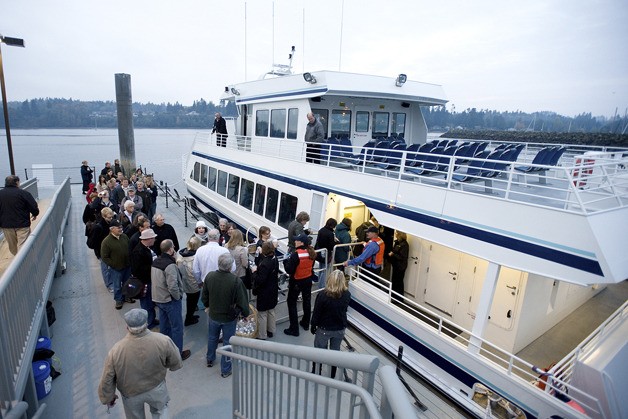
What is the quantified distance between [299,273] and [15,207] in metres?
6.08

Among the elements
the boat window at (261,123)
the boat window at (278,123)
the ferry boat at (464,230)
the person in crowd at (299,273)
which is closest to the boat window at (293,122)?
the ferry boat at (464,230)

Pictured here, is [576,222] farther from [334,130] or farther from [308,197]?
[334,130]

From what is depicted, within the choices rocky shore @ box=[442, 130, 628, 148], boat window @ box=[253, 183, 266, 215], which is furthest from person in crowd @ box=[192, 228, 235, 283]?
rocky shore @ box=[442, 130, 628, 148]

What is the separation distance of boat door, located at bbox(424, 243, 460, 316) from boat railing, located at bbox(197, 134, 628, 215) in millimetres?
1427

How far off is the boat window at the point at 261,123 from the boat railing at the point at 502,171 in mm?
460

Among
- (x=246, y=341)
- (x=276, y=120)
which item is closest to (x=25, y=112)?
(x=276, y=120)

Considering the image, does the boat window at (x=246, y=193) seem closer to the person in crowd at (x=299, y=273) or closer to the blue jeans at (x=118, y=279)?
the blue jeans at (x=118, y=279)

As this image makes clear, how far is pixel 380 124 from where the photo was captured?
11594 mm

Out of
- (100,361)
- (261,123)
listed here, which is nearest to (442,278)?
(100,361)

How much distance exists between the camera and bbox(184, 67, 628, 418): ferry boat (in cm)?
445

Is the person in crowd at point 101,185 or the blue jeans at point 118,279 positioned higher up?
the person in crowd at point 101,185

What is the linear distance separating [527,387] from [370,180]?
434cm

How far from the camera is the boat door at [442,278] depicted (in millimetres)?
7305

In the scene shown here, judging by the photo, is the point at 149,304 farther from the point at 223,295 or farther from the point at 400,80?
the point at 400,80
